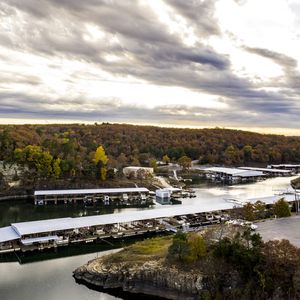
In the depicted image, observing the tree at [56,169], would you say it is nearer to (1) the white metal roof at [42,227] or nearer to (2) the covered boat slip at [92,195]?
(2) the covered boat slip at [92,195]

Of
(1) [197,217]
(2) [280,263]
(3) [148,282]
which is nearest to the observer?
(2) [280,263]

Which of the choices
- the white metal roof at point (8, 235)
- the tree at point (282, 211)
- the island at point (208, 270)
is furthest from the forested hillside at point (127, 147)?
the island at point (208, 270)

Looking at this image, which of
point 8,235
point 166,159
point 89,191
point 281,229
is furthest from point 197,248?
point 166,159

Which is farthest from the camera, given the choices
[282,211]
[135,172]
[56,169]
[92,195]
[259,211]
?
[135,172]

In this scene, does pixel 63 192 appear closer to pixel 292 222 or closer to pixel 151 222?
pixel 151 222

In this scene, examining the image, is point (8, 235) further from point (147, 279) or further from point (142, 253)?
point (147, 279)

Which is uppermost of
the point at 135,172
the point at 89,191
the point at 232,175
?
the point at 135,172

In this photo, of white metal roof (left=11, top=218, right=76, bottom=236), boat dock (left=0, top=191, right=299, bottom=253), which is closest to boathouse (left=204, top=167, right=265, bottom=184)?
boat dock (left=0, top=191, right=299, bottom=253)

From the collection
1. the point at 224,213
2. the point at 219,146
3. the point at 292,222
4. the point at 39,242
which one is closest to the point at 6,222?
the point at 39,242
